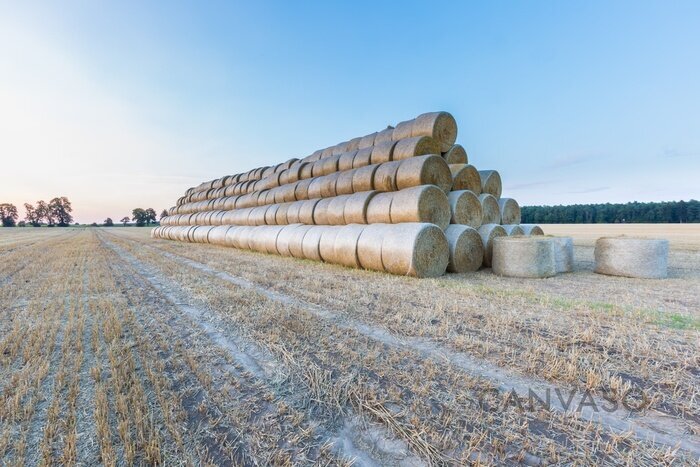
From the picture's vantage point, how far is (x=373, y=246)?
620cm

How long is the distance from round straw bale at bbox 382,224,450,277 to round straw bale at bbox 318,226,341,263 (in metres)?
1.61

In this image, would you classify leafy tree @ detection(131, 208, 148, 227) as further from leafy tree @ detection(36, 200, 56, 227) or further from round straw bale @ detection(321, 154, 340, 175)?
round straw bale @ detection(321, 154, 340, 175)

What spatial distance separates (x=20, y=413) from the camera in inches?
68.4

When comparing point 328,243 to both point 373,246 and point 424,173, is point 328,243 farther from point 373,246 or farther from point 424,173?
point 424,173

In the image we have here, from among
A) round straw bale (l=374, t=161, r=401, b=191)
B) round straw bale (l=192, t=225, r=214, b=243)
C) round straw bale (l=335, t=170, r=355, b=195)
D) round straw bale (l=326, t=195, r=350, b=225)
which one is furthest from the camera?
round straw bale (l=192, t=225, r=214, b=243)

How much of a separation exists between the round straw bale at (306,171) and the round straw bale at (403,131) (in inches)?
140

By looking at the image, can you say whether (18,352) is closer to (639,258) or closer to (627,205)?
(639,258)

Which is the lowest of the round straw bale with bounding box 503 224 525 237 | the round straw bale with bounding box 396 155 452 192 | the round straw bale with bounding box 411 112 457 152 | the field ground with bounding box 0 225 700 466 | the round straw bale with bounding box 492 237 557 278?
the field ground with bounding box 0 225 700 466

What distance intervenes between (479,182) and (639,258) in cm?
356

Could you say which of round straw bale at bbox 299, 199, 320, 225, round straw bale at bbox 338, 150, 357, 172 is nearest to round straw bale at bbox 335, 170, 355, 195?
round straw bale at bbox 338, 150, 357, 172

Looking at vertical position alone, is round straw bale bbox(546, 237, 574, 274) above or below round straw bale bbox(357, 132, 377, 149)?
below

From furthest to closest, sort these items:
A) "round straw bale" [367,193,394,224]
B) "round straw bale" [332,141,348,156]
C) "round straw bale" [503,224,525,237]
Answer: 1. "round straw bale" [332,141,348,156]
2. "round straw bale" [503,224,525,237]
3. "round straw bale" [367,193,394,224]

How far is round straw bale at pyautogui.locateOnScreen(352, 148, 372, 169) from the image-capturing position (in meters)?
8.56

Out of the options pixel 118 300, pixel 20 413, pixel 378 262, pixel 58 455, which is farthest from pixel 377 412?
pixel 378 262
